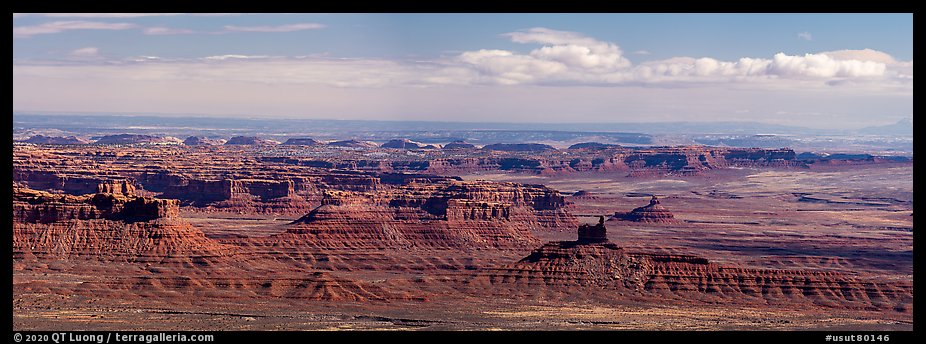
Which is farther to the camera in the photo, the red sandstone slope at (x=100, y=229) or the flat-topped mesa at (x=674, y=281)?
the red sandstone slope at (x=100, y=229)

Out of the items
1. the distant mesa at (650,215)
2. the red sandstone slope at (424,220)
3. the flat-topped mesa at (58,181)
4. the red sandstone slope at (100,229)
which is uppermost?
the red sandstone slope at (100,229)

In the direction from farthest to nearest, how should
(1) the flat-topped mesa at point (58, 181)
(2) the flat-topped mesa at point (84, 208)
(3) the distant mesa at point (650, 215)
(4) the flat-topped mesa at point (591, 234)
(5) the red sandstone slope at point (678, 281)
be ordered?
(1) the flat-topped mesa at point (58, 181) < (3) the distant mesa at point (650, 215) < (2) the flat-topped mesa at point (84, 208) < (4) the flat-topped mesa at point (591, 234) < (5) the red sandstone slope at point (678, 281)

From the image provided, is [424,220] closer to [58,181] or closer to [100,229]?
[100,229]

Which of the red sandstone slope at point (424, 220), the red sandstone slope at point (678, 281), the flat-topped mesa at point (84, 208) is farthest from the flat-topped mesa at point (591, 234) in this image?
the flat-topped mesa at point (84, 208)

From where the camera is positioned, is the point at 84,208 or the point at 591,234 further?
the point at 84,208

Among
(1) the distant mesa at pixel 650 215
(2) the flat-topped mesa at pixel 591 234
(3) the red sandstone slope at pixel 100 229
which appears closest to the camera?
(2) the flat-topped mesa at pixel 591 234

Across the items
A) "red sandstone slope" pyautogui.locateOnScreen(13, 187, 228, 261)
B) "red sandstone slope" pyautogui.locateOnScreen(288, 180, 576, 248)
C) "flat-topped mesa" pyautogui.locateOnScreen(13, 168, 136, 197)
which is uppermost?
"red sandstone slope" pyautogui.locateOnScreen(13, 187, 228, 261)

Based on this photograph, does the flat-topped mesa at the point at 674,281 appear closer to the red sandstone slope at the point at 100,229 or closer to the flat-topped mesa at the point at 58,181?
the red sandstone slope at the point at 100,229

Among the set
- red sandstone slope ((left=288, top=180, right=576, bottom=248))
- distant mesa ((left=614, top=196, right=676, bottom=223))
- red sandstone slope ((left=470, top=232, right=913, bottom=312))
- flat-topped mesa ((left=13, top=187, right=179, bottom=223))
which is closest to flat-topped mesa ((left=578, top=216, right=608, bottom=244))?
red sandstone slope ((left=470, top=232, right=913, bottom=312))

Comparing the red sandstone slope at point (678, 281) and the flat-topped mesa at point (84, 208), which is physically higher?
the flat-topped mesa at point (84, 208)

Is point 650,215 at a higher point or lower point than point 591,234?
lower

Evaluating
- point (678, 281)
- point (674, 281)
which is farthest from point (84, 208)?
point (678, 281)

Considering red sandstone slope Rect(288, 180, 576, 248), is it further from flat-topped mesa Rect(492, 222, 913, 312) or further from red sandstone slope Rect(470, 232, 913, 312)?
flat-topped mesa Rect(492, 222, 913, 312)
